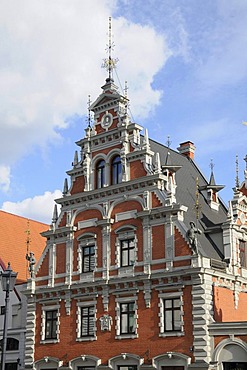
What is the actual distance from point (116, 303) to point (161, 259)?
3337 mm

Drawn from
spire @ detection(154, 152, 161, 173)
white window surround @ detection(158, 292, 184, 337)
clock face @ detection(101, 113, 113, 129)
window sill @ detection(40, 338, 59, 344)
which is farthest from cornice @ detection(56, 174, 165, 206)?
window sill @ detection(40, 338, 59, 344)

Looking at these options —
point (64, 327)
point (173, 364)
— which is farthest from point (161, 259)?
point (64, 327)

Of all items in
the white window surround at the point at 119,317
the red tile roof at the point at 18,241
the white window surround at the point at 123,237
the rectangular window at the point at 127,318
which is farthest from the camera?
the red tile roof at the point at 18,241

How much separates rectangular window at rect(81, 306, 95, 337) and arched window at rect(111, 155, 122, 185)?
6.61 m

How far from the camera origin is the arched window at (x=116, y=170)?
3150 cm

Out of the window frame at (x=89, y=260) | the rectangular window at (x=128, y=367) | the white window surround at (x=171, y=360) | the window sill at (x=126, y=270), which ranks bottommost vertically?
the rectangular window at (x=128, y=367)

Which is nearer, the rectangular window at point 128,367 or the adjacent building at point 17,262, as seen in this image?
the rectangular window at point 128,367

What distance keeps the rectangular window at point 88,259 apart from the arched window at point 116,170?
11.9ft

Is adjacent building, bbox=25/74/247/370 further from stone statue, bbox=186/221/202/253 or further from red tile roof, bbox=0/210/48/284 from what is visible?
red tile roof, bbox=0/210/48/284

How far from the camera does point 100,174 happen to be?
1284 inches

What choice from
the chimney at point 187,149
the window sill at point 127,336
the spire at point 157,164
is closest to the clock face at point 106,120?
the spire at point 157,164

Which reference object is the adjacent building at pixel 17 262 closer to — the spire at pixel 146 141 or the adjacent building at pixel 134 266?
the adjacent building at pixel 134 266

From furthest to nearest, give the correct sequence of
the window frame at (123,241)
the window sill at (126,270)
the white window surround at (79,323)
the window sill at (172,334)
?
1. the white window surround at (79,323)
2. the window frame at (123,241)
3. the window sill at (126,270)
4. the window sill at (172,334)

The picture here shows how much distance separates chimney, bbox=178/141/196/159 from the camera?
Result: 38.2 meters
